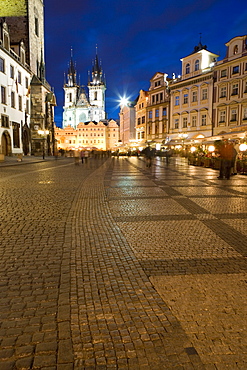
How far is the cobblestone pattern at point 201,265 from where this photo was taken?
207 centimetres

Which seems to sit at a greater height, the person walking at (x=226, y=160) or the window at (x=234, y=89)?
the window at (x=234, y=89)

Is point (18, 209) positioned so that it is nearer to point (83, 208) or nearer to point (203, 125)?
point (83, 208)

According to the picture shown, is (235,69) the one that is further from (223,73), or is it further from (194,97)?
(194,97)

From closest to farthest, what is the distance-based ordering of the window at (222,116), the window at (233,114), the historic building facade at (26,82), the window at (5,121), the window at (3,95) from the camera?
the window at (3,95)
the window at (5,121)
the historic building facade at (26,82)
the window at (233,114)
the window at (222,116)

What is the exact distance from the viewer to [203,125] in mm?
40406

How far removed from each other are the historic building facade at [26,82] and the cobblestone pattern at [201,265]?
3054 cm

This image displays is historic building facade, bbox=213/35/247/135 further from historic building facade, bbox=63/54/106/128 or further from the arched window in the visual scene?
historic building facade, bbox=63/54/106/128

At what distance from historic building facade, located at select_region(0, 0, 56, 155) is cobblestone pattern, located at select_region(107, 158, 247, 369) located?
100ft

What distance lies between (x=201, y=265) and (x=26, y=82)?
42120 millimetres

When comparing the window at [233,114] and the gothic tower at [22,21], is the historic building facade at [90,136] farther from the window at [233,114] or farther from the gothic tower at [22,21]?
the window at [233,114]

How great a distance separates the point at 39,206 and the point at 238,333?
5.55 metres

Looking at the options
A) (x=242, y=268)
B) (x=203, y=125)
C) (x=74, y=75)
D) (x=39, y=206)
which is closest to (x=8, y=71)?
(x=203, y=125)

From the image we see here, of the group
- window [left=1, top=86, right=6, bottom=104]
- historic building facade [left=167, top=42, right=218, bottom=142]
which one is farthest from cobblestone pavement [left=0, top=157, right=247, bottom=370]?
historic building facade [left=167, top=42, right=218, bottom=142]

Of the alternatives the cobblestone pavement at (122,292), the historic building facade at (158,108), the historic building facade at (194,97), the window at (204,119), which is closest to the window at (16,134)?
the historic building facade at (194,97)
